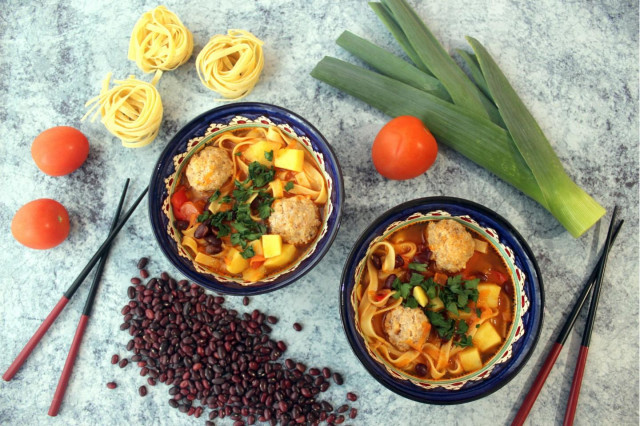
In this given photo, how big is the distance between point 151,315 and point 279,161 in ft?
5.51

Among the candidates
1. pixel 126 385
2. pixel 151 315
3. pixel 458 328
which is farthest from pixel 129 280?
pixel 458 328

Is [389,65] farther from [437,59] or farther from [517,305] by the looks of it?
[517,305]

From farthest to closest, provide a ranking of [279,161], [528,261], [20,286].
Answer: [20,286] → [279,161] → [528,261]

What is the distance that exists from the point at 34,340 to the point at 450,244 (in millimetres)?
3403

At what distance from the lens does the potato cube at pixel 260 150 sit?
3.91 metres

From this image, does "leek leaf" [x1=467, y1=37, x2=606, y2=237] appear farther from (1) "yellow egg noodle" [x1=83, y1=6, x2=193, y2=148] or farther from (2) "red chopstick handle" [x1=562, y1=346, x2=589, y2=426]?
(1) "yellow egg noodle" [x1=83, y1=6, x2=193, y2=148]

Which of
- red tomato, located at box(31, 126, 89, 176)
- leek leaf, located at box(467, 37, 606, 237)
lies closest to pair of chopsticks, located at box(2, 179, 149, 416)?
red tomato, located at box(31, 126, 89, 176)

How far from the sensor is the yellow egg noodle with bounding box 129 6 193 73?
4316 millimetres

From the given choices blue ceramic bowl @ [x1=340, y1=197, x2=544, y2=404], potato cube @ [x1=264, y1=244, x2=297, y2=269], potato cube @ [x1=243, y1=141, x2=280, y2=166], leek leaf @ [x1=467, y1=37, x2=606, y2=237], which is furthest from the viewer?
leek leaf @ [x1=467, y1=37, x2=606, y2=237]

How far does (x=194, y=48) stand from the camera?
15.1ft

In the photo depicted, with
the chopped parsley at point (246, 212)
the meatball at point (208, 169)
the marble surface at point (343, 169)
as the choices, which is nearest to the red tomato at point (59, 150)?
the marble surface at point (343, 169)

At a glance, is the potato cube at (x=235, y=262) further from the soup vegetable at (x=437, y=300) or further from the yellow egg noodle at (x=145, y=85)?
the yellow egg noodle at (x=145, y=85)

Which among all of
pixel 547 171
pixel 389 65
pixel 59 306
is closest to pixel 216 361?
pixel 59 306

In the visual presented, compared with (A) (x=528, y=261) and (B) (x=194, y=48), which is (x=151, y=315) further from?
(A) (x=528, y=261)
